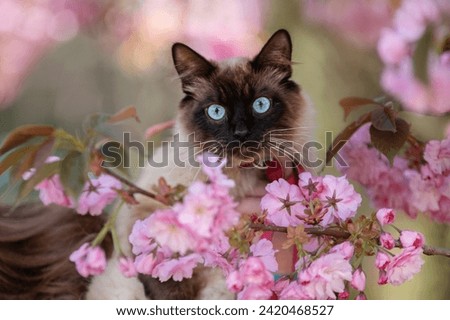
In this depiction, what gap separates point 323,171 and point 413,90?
0.25 m

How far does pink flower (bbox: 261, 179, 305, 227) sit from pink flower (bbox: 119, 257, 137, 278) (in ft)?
0.93

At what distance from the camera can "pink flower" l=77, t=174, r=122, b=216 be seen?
1.10m

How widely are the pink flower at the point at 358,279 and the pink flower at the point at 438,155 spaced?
261 mm

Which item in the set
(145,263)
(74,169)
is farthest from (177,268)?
(74,169)

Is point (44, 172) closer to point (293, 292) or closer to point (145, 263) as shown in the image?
point (145, 263)

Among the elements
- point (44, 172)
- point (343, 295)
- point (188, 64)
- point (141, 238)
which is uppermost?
point (188, 64)

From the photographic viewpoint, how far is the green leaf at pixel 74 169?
3.59 feet

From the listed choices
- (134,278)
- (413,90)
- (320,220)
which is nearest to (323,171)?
(320,220)

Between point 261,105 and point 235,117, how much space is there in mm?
60

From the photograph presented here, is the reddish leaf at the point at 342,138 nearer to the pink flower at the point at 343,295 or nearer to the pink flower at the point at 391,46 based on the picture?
the pink flower at the point at 391,46

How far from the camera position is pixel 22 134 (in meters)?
1.10

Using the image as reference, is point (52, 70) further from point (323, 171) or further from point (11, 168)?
point (323, 171)

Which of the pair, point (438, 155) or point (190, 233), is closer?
point (190, 233)

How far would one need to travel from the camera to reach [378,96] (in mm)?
1136
